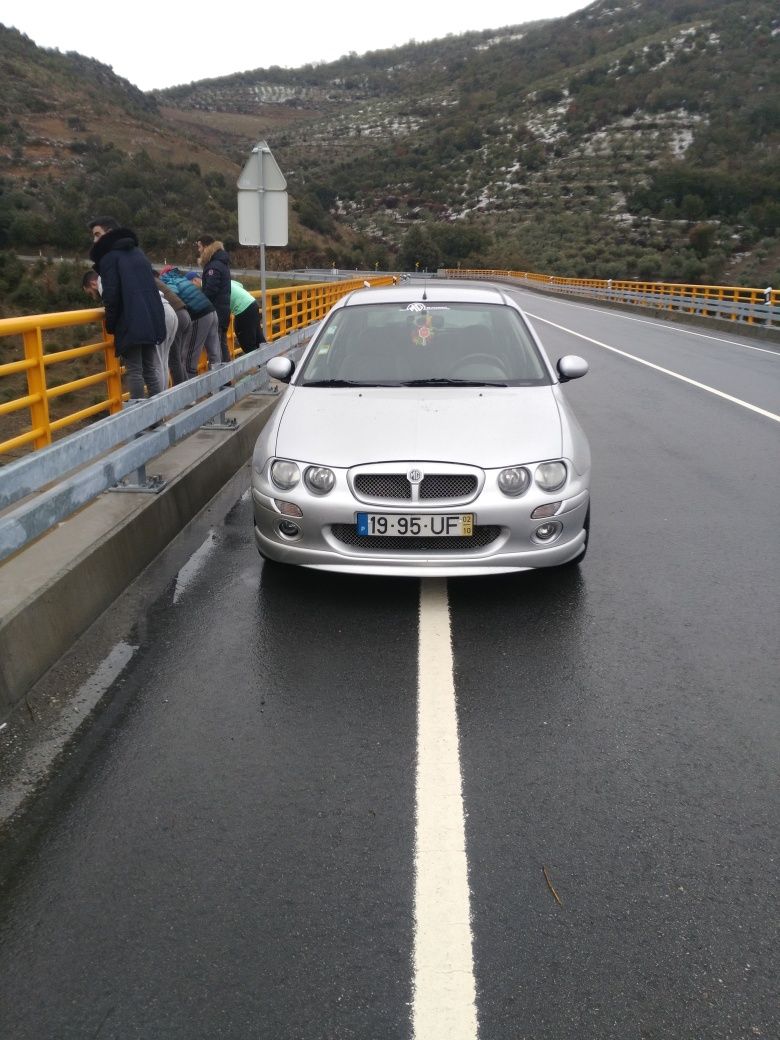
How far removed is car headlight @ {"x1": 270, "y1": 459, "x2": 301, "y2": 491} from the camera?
4613mm

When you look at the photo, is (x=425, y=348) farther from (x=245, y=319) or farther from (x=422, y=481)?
(x=245, y=319)

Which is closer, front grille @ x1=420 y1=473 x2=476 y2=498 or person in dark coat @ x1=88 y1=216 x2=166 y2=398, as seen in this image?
front grille @ x1=420 y1=473 x2=476 y2=498

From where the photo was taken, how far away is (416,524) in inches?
173

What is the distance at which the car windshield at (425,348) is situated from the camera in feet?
18.5

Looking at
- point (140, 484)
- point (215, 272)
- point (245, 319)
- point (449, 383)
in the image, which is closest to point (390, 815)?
point (449, 383)

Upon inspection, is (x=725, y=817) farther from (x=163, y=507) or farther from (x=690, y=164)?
(x=690, y=164)

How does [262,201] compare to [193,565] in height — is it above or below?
above

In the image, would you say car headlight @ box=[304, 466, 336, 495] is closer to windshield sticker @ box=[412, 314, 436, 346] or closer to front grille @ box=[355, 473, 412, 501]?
front grille @ box=[355, 473, 412, 501]

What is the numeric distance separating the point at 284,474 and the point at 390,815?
7.14 ft

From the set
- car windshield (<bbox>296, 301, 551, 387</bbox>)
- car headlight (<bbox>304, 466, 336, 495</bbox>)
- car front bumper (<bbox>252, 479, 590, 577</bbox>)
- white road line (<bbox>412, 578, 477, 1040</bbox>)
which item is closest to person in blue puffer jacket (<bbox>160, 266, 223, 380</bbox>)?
car windshield (<bbox>296, 301, 551, 387</bbox>)

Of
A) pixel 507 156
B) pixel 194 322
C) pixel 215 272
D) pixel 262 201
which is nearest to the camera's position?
pixel 194 322

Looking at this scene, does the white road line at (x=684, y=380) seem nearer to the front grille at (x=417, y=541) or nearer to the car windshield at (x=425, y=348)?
the car windshield at (x=425, y=348)

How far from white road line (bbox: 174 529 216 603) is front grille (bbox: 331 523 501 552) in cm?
101

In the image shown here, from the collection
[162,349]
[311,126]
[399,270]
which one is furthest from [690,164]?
[162,349]
